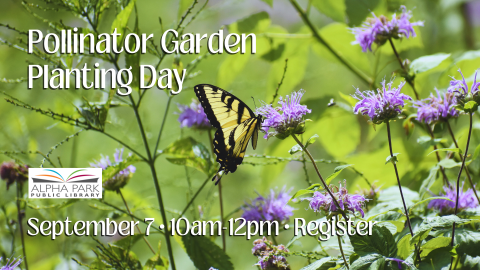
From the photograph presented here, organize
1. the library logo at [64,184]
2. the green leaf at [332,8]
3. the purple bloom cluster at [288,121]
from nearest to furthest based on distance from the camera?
the purple bloom cluster at [288,121]
the library logo at [64,184]
the green leaf at [332,8]

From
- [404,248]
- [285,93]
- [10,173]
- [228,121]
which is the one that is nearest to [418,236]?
[404,248]

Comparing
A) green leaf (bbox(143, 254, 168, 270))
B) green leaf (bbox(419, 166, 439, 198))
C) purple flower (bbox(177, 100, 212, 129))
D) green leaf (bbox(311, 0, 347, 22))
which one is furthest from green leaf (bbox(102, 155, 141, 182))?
green leaf (bbox(311, 0, 347, 22))

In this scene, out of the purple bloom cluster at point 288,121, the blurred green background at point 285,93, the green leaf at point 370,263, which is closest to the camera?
the green leaf at point 370,263

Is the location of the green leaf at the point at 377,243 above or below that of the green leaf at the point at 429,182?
below

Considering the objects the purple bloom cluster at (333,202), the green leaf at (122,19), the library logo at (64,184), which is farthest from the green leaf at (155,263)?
the green leaf at (122,19)

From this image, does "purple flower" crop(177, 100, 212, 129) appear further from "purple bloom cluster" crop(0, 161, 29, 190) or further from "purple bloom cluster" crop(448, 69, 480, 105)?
"purple bloom cluster" crop(448, 69, 480, 105)

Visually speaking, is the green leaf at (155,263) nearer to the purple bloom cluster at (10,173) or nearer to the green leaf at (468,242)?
the purple bloom cluster at (10,173)

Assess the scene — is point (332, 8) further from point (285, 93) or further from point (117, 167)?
point (117, 167)
